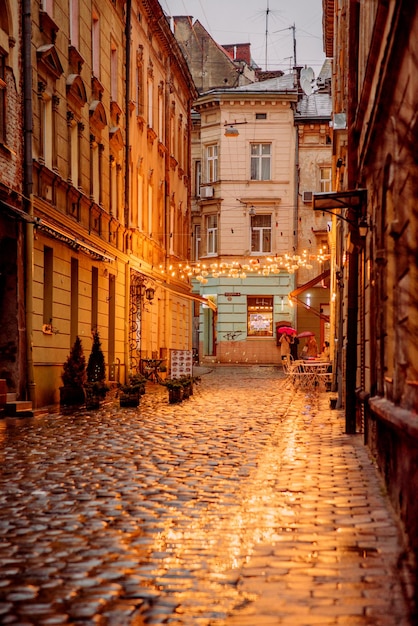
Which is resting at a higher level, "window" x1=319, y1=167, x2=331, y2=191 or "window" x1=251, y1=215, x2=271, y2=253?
"window" x1=319, y1=167, x2=331, y2=191

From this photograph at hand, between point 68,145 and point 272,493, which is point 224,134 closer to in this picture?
point 68,145

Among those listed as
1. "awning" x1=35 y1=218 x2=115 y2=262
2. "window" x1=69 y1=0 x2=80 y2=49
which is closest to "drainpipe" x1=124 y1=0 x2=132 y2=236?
"awning" x1=35 y1=218 x2=115 y2=262

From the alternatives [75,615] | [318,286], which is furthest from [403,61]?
[318,286]

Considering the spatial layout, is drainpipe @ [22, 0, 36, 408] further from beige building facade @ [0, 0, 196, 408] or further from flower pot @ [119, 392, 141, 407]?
flower pot @ [119, 392, 141, 407]

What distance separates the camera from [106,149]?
83.4 ft

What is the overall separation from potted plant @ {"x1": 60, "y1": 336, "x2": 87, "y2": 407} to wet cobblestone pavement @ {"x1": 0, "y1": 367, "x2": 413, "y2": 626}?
6.13 meters

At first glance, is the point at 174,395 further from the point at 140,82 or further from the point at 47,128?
the point at 140,82

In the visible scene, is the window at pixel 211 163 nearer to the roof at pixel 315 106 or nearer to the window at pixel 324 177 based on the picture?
the roof at pixel 315 106

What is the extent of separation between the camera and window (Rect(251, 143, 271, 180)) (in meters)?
48.3

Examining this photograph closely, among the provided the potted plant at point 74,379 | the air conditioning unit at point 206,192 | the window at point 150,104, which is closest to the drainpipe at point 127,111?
the window at point 150,104

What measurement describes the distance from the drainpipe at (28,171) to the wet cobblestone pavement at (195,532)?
4.76 metres

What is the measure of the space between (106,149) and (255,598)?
21.6 metres

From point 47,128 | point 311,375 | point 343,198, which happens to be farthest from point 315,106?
point 343,198

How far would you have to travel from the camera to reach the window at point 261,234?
47.8 meters
